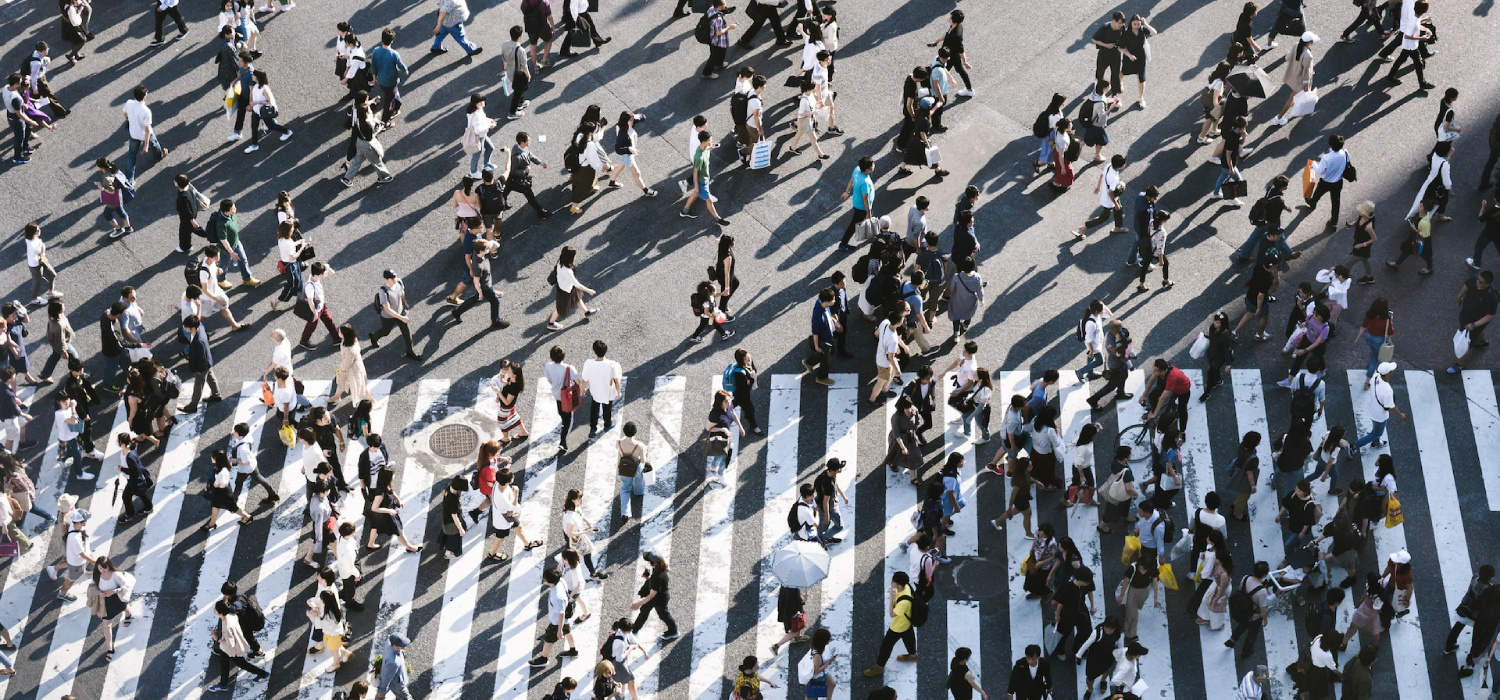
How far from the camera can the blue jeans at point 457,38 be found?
98.6 feet

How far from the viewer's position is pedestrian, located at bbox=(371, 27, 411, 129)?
93.0ft

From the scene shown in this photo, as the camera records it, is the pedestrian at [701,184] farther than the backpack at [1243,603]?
Yes

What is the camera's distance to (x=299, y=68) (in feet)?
99.1

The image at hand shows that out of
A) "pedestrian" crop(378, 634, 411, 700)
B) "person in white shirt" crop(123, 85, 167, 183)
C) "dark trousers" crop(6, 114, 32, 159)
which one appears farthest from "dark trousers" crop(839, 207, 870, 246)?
"dark trousers" crop(6, 114, 32, 159)

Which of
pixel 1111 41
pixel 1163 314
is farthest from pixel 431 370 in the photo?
pixel 1111 41

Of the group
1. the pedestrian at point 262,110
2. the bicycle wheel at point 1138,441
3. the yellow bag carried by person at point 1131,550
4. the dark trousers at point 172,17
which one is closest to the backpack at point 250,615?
the pedestrian at point 262,110

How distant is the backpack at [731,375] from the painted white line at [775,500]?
3.62ft

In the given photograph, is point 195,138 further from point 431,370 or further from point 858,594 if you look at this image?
point 858,594

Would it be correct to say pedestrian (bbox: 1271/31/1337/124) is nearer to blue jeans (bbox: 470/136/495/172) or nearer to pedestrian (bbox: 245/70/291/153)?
blue jeans (bbox: 470/136/495/172)

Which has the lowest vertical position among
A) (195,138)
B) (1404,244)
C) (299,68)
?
(1404,244)

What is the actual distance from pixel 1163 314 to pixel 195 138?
54.7 feet

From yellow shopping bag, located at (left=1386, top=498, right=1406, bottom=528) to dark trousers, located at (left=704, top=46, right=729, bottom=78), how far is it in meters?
13.9

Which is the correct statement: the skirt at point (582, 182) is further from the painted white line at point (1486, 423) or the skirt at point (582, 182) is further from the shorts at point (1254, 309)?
the painted white line at point (1486, 423)

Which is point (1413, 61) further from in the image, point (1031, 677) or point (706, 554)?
point (706, 554)
